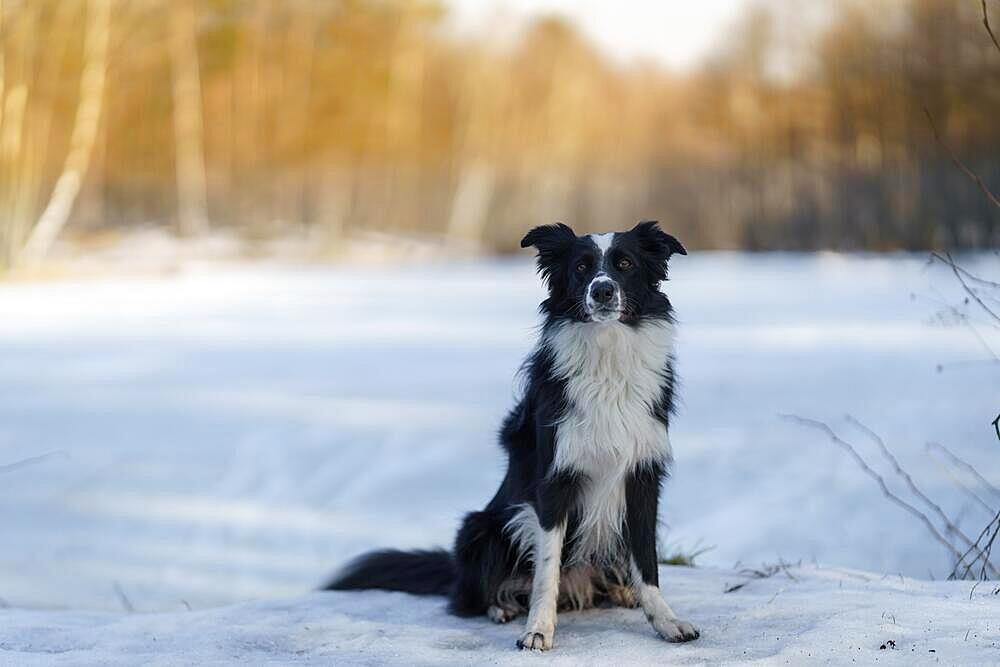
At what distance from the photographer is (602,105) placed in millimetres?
30312

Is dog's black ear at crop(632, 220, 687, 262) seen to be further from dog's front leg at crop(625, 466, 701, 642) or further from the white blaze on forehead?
dog's front leg at crop(625, 466, 701, 642)

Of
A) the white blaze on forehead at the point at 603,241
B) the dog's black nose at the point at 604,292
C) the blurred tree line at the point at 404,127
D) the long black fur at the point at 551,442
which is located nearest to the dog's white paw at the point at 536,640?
the long black fur at the point at 551,442

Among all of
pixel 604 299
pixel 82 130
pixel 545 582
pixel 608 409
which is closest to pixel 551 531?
pixel 545 582

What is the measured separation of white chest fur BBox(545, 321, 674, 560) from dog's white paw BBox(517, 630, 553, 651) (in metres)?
0.35

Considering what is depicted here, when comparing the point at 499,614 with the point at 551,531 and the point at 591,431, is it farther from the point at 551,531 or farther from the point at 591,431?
the point at 591,431

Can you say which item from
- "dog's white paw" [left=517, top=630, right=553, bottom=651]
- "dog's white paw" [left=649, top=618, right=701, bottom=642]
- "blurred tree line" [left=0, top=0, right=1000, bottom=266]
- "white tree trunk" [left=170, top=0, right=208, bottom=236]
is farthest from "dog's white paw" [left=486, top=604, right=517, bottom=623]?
"white tree trunk" [left=170, top=0, right=208, bottom=236]

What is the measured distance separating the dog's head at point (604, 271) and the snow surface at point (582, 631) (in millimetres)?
904

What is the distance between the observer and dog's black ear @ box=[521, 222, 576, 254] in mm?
3090

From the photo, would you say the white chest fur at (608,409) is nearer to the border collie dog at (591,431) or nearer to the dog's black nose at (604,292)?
the border collie dog at (591,431)

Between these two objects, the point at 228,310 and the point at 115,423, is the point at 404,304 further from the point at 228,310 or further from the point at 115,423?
the point at 115,423

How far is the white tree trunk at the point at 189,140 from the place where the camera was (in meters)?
27.5

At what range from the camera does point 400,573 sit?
3.67 m

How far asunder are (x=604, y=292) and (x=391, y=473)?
3728 millimetres

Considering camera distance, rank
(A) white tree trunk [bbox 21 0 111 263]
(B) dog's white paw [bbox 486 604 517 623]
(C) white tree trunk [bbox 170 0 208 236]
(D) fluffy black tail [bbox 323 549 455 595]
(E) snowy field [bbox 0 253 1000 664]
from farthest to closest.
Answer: (C) white tree trunk [bbox 170 0 208 236], (A) white tree trunk [bbox 21 0 111 263], (D) fluffy black tail [bbox 323 549 455 595], (B) dog's white paw [bbox 486 604 517 623], (E) snowy field [bbox 0 253 1000 664]
